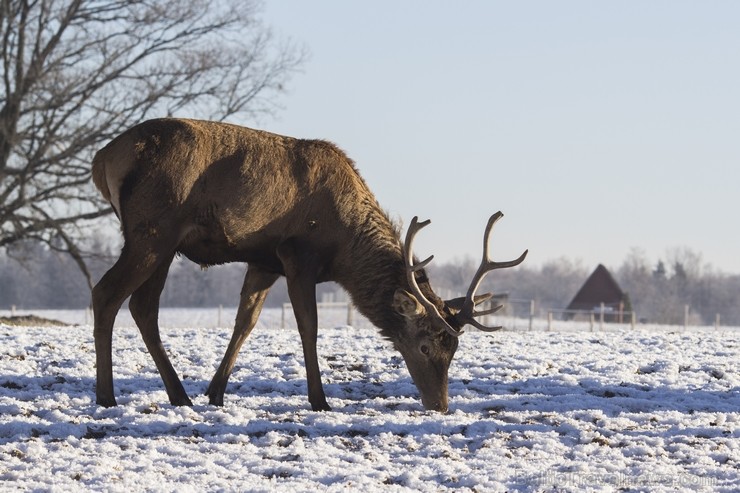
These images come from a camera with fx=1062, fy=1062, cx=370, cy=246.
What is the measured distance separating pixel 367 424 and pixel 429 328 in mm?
1272

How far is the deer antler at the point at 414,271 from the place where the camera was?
8695 mm

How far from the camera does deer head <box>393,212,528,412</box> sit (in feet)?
28.6

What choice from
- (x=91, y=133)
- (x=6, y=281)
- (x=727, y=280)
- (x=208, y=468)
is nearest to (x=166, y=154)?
(x=208, y=468)

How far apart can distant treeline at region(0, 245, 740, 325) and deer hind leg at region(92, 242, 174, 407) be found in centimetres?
6213

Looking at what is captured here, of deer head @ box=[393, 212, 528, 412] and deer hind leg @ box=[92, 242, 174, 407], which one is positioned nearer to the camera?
deer hind leg @ box=[92, 242, 174, 407]

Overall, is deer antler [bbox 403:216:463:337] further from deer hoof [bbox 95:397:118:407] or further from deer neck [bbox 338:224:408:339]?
deer hoof [bbox 95:397:118:407]

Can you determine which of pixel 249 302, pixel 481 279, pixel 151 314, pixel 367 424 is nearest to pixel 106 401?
pixel 151 314

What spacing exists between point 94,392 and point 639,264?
120 metres

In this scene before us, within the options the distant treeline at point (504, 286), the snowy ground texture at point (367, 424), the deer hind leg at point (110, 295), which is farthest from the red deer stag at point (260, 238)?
the distant treeline at point (504, 286)

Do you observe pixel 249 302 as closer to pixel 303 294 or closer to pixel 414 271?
pixel 303 294

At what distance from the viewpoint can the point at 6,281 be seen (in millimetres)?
97875

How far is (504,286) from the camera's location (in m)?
123

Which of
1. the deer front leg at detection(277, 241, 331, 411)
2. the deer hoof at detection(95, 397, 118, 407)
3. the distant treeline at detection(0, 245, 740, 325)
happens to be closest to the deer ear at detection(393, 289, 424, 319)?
the deer front leg at detection(277, 241, 331, 411)

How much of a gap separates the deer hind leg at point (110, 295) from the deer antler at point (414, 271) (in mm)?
2026
